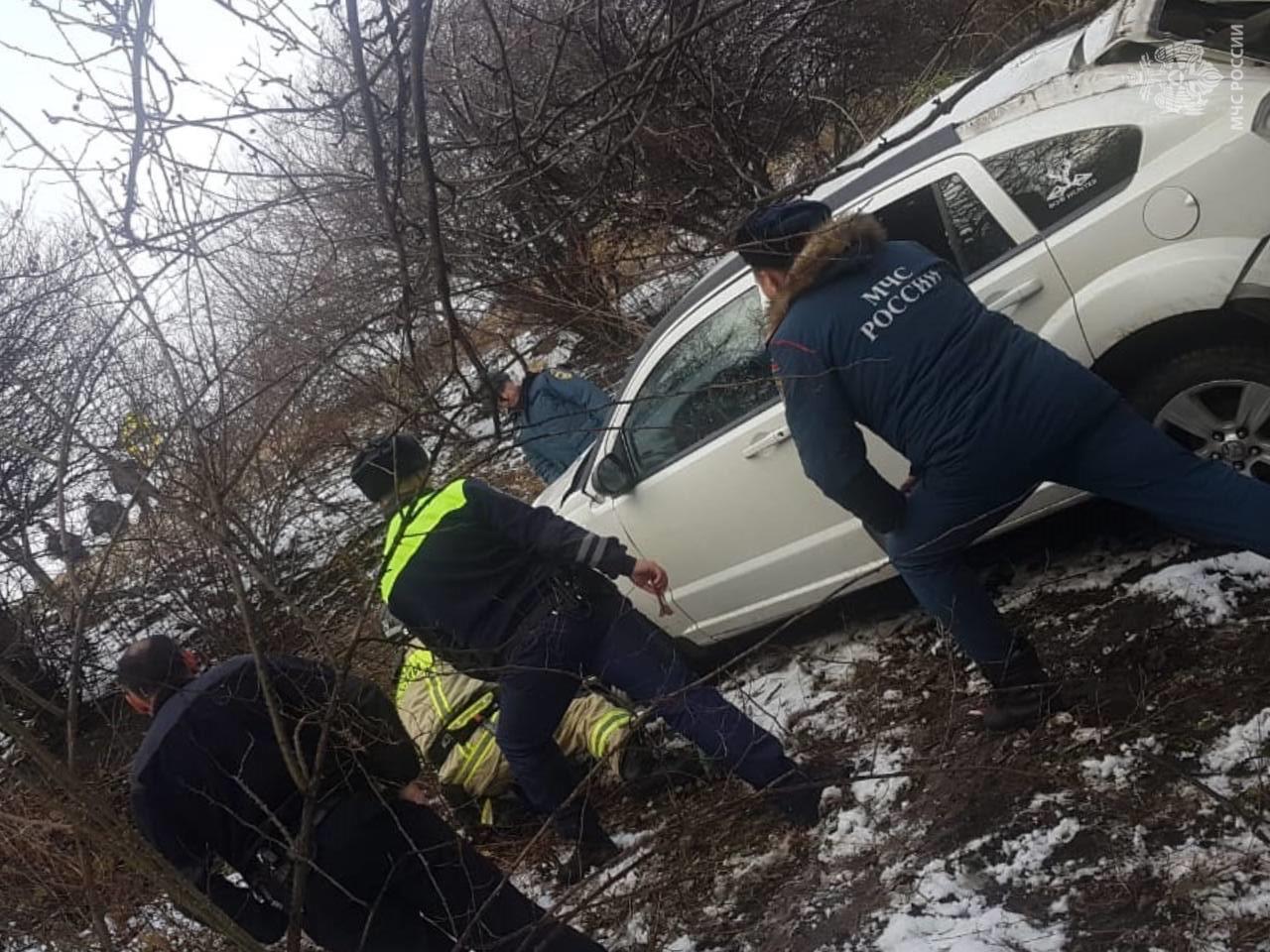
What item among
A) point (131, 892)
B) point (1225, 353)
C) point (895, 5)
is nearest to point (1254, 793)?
point (1225, 353)

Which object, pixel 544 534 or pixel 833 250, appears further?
pixel 544 534

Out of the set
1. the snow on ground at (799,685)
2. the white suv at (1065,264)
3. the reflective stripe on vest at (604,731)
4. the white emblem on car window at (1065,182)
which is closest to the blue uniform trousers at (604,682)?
the reflective stripe on vest at (604,731)

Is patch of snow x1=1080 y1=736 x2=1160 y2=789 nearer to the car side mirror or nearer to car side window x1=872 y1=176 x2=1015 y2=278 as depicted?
car side window x1=872 y1=176 x2=1015 y2=278

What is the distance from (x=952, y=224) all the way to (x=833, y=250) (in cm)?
97

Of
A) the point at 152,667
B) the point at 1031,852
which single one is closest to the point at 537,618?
the point at 152,667

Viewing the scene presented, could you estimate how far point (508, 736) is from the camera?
11.9 feet

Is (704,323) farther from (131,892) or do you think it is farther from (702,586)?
(131,892)

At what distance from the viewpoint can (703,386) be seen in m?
4.33

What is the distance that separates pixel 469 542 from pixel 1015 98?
104 inches

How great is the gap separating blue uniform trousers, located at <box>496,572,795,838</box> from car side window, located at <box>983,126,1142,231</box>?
6.80 ft

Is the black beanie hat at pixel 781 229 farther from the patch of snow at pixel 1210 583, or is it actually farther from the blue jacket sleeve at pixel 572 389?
the blue jacket sleeve at pixel 572 389

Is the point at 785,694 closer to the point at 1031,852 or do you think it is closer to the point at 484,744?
the point at 484,744

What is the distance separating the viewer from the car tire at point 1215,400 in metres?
3.26

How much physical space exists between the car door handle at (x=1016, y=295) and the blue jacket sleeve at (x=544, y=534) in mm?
1651
